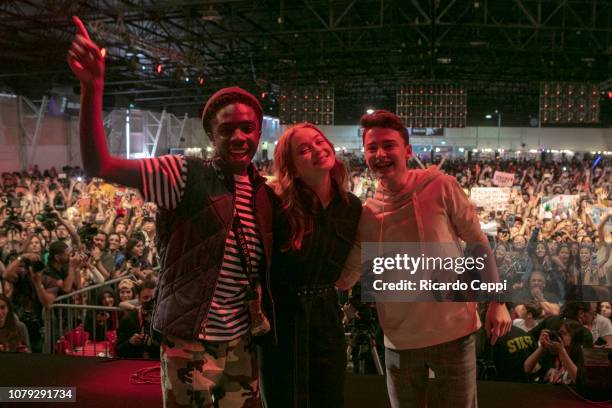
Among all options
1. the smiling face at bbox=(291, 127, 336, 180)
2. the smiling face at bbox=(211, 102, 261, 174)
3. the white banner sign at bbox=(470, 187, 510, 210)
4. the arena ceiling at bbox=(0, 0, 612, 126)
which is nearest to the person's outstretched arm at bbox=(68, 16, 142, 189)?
the smiling face at bbox=(211, 102, 261, 174)

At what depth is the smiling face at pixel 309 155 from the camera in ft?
6.28

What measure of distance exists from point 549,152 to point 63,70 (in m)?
28.1

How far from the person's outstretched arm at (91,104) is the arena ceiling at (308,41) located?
30.1 ft

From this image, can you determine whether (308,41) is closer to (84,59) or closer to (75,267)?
(75,267)

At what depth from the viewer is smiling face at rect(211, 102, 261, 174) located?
1671 mm

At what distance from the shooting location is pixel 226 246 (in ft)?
5.37

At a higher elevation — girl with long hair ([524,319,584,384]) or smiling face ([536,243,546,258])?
smiling face ([536,243,546,258])

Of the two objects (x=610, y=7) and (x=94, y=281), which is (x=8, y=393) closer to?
(x=94, y=281)

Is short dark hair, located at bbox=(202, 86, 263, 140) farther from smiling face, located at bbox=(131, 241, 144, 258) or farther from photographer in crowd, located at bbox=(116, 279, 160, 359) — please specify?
smiling face, located at bbox=(131, 241, 144, 258)

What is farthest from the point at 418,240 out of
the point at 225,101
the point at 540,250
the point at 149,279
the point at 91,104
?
the point at 540,250

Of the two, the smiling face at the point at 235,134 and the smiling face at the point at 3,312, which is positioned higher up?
the smiling face at the point at 235,134

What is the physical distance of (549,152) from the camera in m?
32.2

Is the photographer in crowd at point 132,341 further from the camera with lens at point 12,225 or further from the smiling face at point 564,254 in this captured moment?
the smiling face at point 564,254

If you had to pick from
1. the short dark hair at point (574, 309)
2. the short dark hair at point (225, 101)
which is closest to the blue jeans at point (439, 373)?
the short dark hair at point (225, 101)
